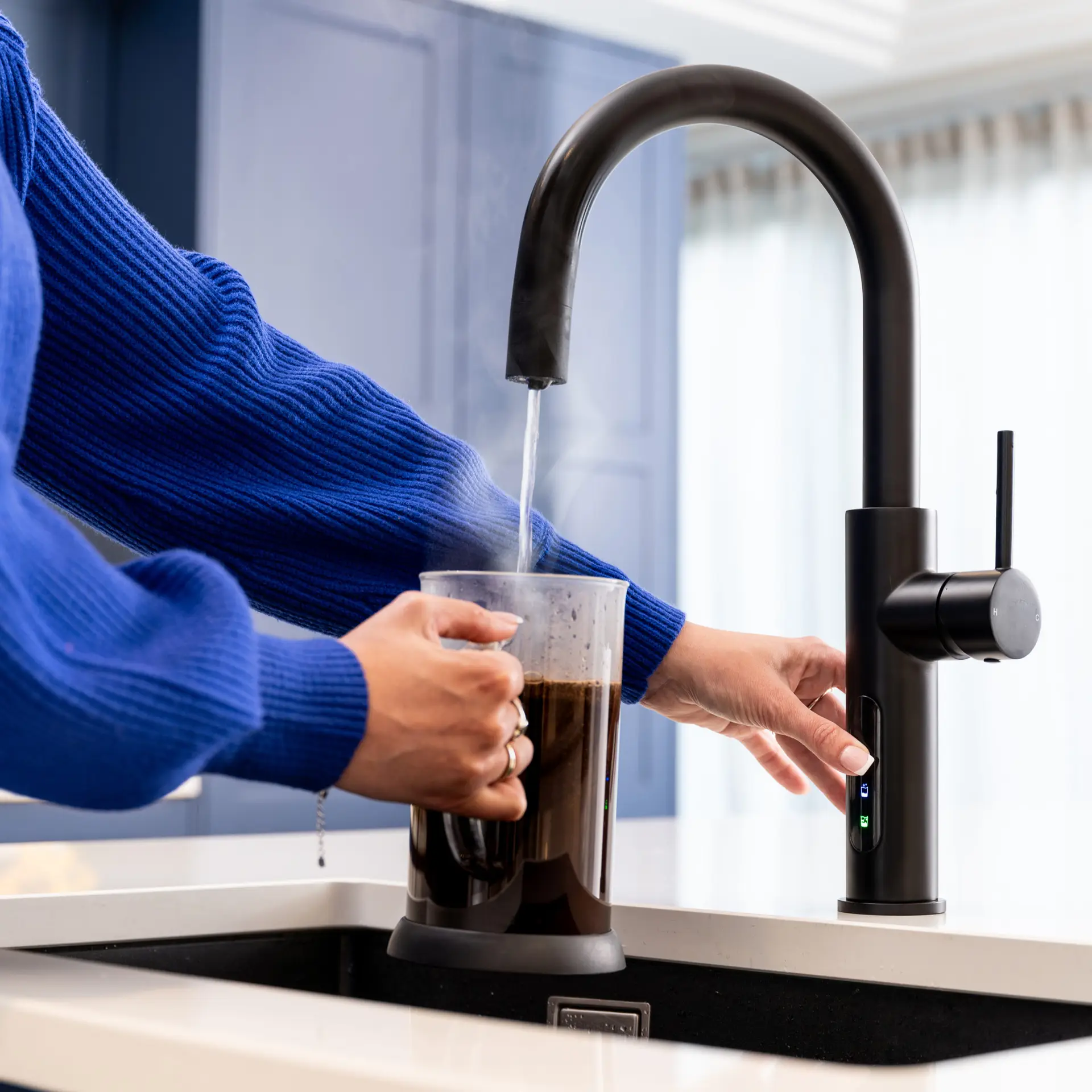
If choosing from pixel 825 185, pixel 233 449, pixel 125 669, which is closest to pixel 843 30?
pixel 825 185

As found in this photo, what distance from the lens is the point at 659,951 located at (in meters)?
0.70

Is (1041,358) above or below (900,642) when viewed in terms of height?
above

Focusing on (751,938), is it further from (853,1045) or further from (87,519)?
(87,519)

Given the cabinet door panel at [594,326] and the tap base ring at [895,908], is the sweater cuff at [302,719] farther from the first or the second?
the cabinet door panel at [594,326]

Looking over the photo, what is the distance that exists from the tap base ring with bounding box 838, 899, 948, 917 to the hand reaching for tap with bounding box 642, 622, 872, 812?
0.10 meters

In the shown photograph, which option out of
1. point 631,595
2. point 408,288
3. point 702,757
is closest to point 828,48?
point 408,288

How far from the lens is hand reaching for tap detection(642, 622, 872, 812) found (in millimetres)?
828

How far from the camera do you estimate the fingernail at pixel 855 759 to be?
2.37ft

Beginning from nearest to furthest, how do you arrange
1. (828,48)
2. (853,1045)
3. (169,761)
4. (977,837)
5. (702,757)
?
(169,761)
(853,1045)
(977,837)
(828,48)
(702,757)

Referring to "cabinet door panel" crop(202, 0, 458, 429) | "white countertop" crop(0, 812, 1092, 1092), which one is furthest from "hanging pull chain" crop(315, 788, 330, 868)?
"cabinet door panel" crop(202, 0, 458, 429)

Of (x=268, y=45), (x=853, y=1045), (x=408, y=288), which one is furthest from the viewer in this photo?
(x=408, y=288)

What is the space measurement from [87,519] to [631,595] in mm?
325

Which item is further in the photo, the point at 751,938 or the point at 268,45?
the point at 268,45

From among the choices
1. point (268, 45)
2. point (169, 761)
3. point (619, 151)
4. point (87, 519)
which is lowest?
point (169, 761)
